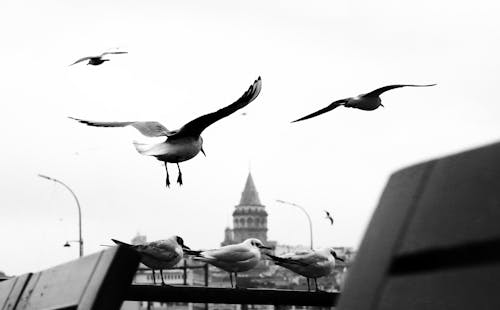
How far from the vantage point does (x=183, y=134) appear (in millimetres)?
8766

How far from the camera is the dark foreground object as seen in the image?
117cm

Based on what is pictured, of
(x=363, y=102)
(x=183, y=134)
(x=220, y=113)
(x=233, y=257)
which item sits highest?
(x=363, y=102)

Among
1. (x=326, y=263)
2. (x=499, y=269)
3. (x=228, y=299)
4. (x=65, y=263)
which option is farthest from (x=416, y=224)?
(x=326, y=263)

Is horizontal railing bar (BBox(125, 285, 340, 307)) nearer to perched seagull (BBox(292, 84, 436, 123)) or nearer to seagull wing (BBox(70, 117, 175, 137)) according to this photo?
seagull wing (BBox(70, 117, 175, 137))

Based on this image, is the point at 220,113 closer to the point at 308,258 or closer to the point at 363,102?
the point at 363,102

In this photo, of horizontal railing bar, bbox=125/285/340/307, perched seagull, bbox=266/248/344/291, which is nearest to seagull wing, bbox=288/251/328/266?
perched seagull, bbox=266/248/344/291

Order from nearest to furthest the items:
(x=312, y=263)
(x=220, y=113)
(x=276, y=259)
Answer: (x=220, y=113) < (x=276, y=259) < (x=312, y=263)

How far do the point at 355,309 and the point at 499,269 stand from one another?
0.26m

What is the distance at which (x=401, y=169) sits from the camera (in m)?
1.45

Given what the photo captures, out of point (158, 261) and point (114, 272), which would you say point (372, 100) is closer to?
point (158, 261)

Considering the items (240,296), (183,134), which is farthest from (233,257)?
(240,296)

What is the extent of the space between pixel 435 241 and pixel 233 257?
37.3 feet

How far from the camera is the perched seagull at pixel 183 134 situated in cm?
817

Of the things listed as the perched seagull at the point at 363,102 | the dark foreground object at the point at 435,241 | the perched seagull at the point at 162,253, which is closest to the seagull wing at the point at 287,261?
the perched seagull at the point at 162,253
